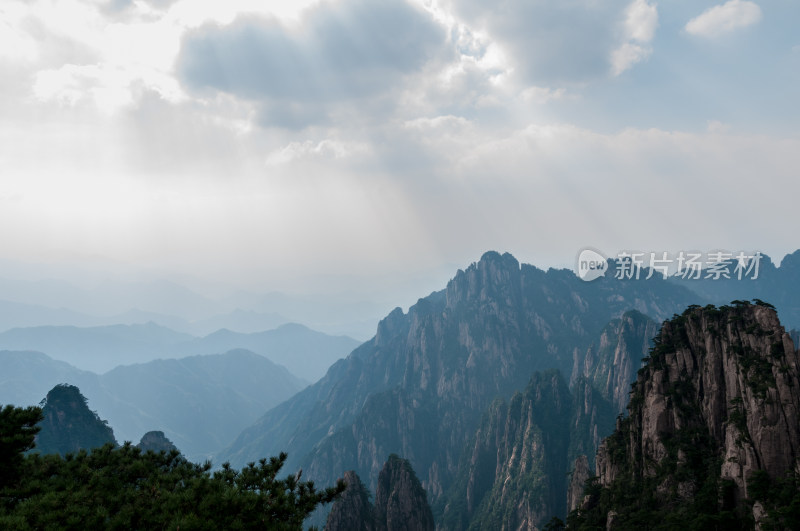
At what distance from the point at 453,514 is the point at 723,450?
521 ft

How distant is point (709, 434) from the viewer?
58.4 m

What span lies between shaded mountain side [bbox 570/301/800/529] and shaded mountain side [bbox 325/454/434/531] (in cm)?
7320

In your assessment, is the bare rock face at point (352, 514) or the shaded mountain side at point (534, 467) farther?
the shaded mountain side at point (534, 467)

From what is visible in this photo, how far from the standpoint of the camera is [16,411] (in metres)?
28.4

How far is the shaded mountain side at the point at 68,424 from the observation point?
148 m

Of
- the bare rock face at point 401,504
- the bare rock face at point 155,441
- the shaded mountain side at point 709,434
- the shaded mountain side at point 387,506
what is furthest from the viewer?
the bare rock face at point 155,441

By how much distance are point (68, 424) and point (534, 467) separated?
173 m

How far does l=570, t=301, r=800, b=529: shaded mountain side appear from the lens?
44.6 meters

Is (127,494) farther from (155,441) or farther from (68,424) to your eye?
(155,441)

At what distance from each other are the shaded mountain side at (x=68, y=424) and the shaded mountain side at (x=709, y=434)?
6214 inches

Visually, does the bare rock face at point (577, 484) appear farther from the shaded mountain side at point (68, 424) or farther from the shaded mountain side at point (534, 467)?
the shaded mountain side at point (68, 424)

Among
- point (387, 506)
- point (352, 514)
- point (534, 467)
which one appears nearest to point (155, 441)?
point (352, 514)

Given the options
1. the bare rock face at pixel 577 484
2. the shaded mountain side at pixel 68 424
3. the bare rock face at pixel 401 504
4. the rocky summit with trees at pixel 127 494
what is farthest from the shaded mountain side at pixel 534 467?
the rocky summit with trees at pixel 127 494

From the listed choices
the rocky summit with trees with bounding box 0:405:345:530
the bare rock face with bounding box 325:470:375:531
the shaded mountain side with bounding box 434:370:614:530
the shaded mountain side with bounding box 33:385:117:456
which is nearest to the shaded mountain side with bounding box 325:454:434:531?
the bare rock face with bounding box 325:470:375:531
